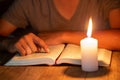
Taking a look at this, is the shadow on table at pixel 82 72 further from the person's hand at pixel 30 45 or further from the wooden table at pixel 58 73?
the person's hand at pixel 30 45

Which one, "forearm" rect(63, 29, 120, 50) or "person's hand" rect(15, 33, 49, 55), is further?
"forearm" rect(63, 29, 120, 50)

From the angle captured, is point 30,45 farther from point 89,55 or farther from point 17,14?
point 17,14

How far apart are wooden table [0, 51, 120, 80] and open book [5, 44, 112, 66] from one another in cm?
2

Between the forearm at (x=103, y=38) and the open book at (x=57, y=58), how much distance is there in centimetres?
15

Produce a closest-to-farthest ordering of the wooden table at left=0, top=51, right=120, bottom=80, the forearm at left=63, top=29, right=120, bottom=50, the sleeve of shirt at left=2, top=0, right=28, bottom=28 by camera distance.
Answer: the wooden table at left=0, top=51, right=120, bottom=80 < the forearm at left=63, top=29, right=120, bottom=50 < the sleeve of shirt at left=2, top=0, right=28, bottom=28

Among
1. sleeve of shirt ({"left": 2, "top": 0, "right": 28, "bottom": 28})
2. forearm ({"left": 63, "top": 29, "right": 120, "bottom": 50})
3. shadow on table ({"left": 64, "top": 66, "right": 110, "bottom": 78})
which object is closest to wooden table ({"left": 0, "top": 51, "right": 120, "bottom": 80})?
shadow on table ({"left": 64, "top": 66, "right": 110, "bottom": 78})

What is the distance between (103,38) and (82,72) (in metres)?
0.44

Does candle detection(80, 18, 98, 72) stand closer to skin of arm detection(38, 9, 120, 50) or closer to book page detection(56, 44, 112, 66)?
book page detection(56, 44, 112, 66)

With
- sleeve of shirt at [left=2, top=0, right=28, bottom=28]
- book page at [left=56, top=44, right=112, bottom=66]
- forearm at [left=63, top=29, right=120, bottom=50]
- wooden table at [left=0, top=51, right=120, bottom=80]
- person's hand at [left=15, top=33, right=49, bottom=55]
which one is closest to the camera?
wooden table at [left=0, top=51, right=120, bottom=80]

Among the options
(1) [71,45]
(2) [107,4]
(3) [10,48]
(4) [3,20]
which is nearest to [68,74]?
(1) [71,45]

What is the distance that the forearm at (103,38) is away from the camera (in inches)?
57.5

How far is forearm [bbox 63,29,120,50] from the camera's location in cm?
146

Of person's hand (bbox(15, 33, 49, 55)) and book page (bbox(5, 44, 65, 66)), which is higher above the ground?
person's hand (bbox(15, 33, 49, 55))

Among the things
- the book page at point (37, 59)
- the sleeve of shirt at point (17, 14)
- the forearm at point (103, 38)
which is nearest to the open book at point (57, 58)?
the book page at point (37, 59)
